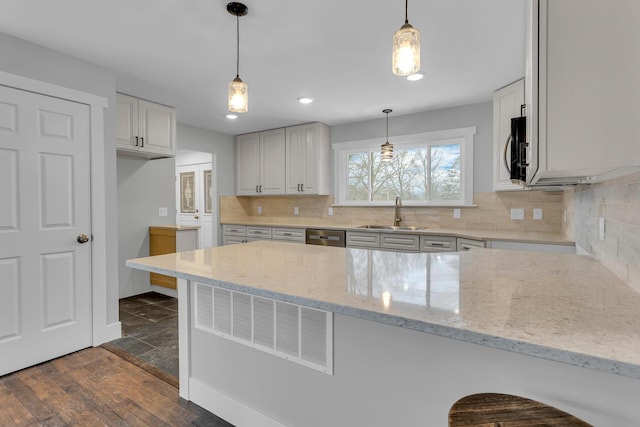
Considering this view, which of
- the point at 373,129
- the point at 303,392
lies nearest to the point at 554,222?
the point at 373,129

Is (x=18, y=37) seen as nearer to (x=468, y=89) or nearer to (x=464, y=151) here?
(x=468, y=89)

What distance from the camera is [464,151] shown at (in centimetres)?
378

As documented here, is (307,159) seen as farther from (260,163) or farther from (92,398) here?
(92,398)

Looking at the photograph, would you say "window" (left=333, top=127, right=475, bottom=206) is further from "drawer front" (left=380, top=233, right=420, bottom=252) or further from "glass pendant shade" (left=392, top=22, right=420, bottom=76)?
"glass pendant shade" (left=392, top=22, right=420, bottom=76)

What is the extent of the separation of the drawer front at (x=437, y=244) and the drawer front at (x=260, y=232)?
2210 mm

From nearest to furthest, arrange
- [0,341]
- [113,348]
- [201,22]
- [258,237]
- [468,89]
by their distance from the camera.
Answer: [201,22] → [0,341] → [113,348] → [468,89] → [258,237]

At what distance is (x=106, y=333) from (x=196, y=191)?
3966 mm

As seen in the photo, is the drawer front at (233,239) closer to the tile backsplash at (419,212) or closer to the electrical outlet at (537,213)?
the tile backsplash at (419,212)

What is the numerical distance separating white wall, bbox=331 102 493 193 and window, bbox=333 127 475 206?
7cm

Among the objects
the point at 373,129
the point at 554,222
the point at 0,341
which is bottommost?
the point at 0,341

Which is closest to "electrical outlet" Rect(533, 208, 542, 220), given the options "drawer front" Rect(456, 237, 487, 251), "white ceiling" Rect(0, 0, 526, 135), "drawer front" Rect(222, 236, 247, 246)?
"drawer front" Rect(456, 237, 487, 251)

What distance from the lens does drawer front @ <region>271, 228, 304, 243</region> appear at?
171 inches

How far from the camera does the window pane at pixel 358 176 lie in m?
4.50

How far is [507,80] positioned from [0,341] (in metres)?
4.52
